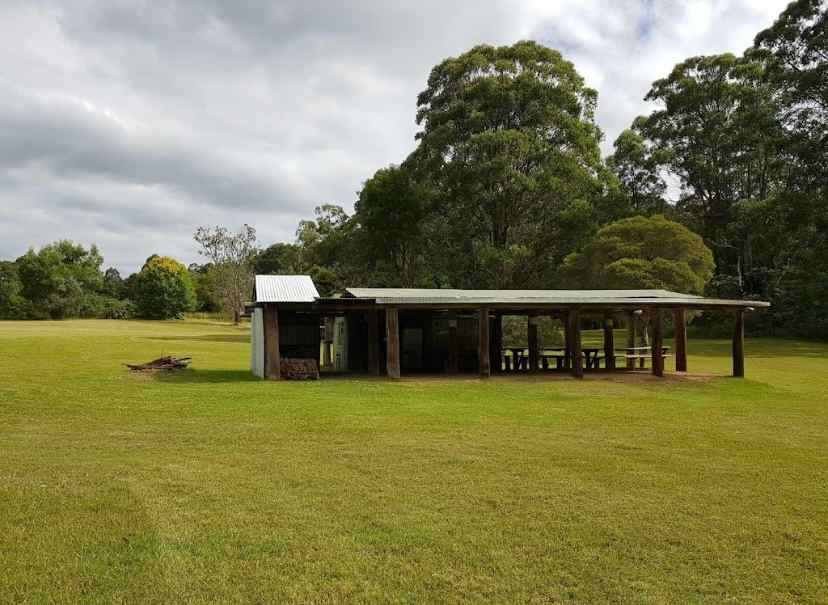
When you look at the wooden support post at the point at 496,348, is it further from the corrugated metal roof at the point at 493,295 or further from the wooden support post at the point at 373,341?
the wooden support post at the point at 373,341

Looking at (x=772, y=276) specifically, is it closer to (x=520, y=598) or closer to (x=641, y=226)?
(x=641, y=226)

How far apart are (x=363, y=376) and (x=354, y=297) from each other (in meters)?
2.19

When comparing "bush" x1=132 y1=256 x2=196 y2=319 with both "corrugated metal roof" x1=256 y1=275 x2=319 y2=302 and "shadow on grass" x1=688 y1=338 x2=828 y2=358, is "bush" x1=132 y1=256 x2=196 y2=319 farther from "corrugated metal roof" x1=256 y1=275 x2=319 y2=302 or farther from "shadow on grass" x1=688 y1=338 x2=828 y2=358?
"corrugated metal roof" x1=256 y1=275 x2=319 y2=302

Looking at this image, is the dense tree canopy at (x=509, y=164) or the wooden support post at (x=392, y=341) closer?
the wooden support post at (x=392, y=341)

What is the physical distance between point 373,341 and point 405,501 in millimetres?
12862

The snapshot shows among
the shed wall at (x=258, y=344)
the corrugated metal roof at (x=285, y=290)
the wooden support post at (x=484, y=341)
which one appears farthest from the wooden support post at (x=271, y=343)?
the wooden support post at (x=484, y=341)

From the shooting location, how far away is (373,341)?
19.0m

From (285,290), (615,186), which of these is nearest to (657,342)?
(285,290)

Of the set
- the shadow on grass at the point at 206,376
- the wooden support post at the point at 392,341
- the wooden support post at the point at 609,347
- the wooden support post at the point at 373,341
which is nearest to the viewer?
the shadow on grass at the point at 206,376

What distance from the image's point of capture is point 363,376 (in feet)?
58.2

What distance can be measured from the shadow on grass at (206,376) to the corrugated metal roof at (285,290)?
80.2 inches

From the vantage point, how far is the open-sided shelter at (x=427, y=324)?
53.6ft

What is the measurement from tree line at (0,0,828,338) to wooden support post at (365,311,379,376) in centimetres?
1281

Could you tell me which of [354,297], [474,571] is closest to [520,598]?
[474,571]
